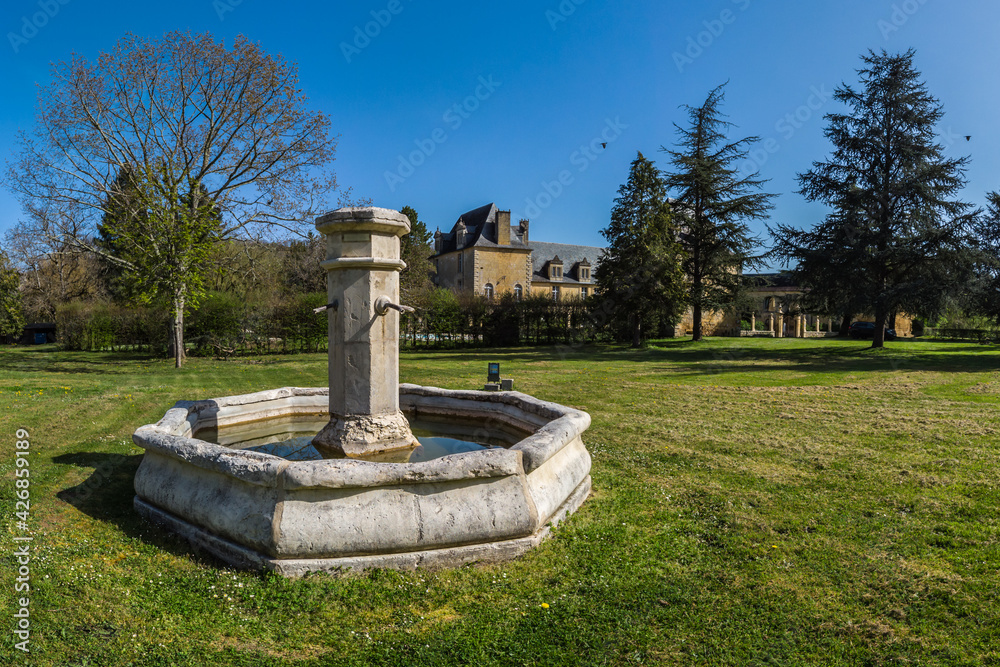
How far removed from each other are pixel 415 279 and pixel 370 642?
3085cm

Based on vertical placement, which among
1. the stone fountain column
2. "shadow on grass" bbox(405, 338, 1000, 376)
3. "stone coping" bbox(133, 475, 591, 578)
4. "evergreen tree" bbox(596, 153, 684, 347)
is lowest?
"stone coping" bbox(133, 475, 591, 578)

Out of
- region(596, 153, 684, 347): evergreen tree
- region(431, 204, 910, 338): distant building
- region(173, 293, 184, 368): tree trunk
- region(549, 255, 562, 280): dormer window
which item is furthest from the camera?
region(549, 255, 562, 280): dormer window

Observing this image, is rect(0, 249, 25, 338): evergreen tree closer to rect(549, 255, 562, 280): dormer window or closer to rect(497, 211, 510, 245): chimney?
rect(497, 211, 510, 245): chimney

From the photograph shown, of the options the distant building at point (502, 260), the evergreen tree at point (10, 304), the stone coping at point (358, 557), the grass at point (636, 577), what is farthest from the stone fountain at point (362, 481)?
the distant building at point (502, 260)

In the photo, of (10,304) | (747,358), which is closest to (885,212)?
(747,358)

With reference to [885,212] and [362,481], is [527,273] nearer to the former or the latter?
[885,212]

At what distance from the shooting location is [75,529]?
4285 mm

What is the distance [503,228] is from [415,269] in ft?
50.4

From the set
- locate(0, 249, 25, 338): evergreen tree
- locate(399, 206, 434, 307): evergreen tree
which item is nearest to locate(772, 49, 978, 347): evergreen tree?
locate(399, 206, 434, 307): evergreen tree

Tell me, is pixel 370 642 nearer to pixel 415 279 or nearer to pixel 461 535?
pixel 461 535

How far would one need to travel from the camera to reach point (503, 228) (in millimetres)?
49250

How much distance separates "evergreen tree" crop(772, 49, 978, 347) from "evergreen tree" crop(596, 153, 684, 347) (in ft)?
18.1

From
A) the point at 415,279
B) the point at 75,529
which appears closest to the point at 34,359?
the point at 415,279

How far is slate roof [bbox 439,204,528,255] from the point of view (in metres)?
49.0
